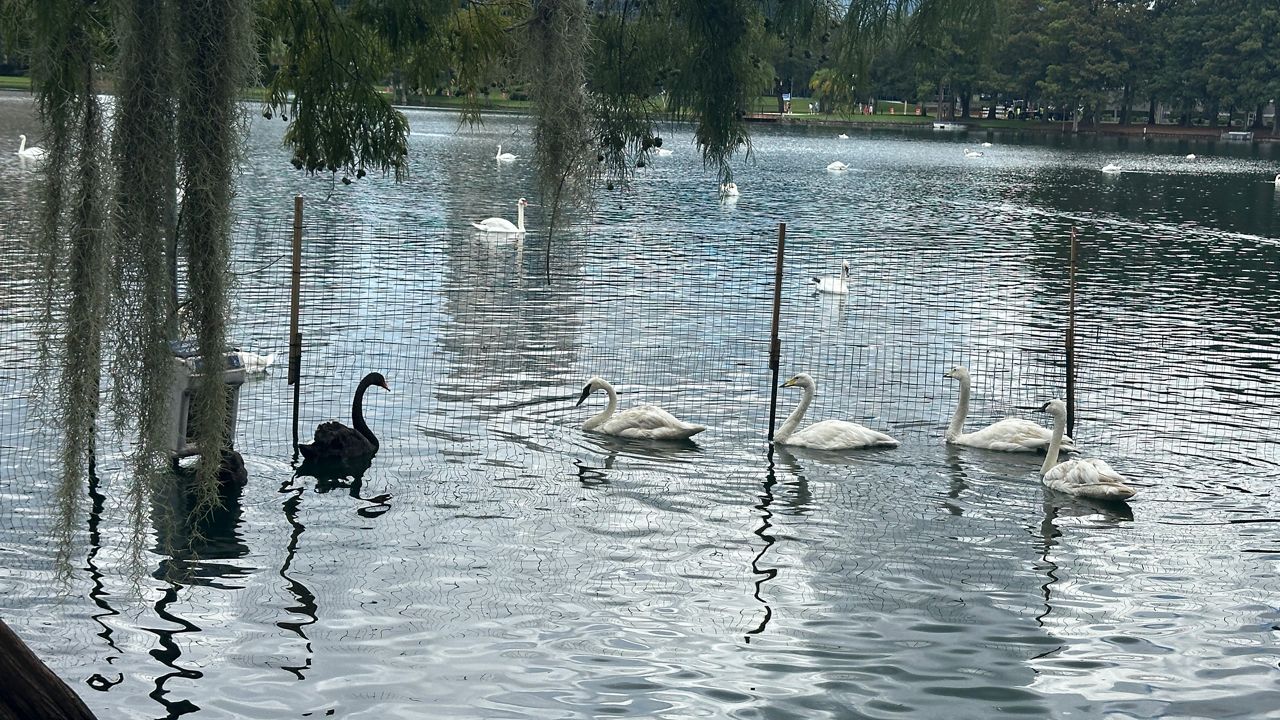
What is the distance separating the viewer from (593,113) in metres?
8.01

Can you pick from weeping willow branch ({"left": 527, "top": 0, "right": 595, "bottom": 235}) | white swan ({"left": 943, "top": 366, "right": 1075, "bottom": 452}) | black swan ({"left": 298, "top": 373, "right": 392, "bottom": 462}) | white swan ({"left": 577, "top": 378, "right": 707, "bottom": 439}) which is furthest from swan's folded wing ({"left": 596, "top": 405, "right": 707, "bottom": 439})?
weeping willow branch ({"left": 527, "top": 0, "right": 595, "bottom": 235})

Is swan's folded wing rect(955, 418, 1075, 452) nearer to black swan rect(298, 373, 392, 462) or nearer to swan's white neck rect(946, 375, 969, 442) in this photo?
swan's white neck rect(946, 375, 969, 442)

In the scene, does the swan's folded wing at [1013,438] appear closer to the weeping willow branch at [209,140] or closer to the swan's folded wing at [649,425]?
the swan's folded wing at [649,425]

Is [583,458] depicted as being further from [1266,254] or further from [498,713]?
[1266,254]

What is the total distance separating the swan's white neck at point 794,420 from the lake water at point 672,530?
317 mm

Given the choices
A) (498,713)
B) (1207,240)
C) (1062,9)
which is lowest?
(498,713)

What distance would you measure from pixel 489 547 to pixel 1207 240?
32.4 meters

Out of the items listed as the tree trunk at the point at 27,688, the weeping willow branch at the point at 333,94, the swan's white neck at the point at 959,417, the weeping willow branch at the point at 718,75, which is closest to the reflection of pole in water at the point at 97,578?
the tree trunk at the point at 27,688

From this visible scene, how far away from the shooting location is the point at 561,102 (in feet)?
25.0

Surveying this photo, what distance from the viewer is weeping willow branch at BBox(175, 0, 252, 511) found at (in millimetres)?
5961

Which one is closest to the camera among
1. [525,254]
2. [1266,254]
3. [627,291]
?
[627,291]

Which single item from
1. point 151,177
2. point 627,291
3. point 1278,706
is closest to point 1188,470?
point 1278,706

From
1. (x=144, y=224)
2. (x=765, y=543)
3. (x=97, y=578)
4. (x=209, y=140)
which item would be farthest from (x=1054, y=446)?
(x=144, y=224)

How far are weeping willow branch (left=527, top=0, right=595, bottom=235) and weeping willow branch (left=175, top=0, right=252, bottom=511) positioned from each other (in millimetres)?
1770
